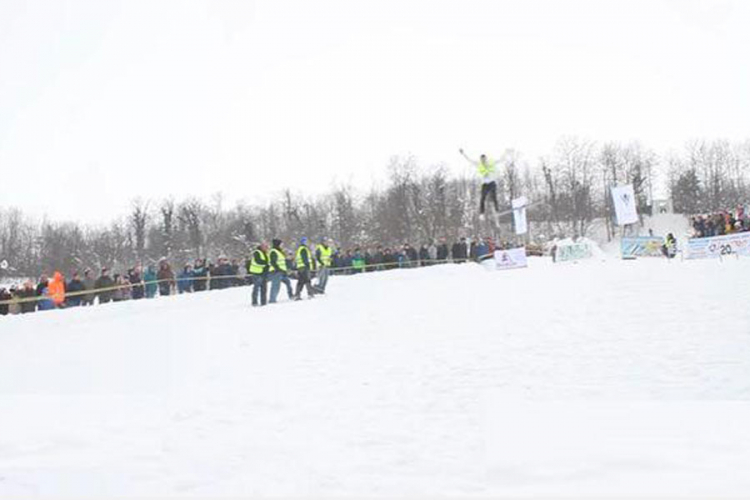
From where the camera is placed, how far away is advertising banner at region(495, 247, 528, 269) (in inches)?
1032

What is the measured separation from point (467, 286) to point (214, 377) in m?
12.3

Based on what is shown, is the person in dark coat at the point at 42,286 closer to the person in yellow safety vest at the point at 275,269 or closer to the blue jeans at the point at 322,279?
the person in yellow safety vest at the point at 275,269

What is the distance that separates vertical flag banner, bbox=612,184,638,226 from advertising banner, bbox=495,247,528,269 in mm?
4103

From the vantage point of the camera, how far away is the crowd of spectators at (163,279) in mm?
21812

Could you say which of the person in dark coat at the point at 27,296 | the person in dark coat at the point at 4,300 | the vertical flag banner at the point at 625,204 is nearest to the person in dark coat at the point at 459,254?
the vertical flag banner at the point at 625,204

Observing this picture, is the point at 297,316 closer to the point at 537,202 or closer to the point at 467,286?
the point at 467,286

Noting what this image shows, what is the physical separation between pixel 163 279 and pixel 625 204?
Result: 18265mm

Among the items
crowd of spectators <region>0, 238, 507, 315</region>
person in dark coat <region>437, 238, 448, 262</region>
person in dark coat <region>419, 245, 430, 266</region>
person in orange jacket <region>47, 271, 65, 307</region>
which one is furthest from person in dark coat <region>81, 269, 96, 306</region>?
person in dark coat <region>437, 238, 448, 262</region>

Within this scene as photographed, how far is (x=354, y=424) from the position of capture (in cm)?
701

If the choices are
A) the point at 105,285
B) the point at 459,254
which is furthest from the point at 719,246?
the point at 105,285

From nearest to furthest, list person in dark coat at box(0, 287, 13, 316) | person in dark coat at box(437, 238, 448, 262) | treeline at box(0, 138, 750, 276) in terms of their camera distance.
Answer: person in dark coat at box(0, 287, 13, 316) < person in dark coat at box(437, 238, 448, 262) < treeline at box(0, 138, 750, 276)

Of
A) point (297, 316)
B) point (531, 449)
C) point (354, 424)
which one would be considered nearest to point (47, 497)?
point (354, 424)

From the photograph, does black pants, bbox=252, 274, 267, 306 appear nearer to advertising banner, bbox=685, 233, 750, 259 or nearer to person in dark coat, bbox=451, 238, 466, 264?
advertising banner, bbox=685, 233, 750, 259

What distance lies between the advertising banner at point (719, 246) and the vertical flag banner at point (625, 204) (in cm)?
274
